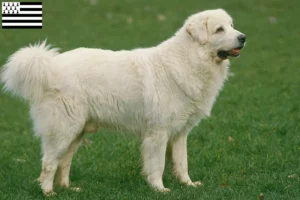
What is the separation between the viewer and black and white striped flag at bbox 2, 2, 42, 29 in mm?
15101

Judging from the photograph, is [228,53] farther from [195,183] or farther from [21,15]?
[21,15]

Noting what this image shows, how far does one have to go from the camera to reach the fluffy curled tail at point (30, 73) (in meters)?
6.23

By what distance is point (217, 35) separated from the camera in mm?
6418

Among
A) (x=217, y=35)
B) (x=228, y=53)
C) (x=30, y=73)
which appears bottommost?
(x=30, y=73)

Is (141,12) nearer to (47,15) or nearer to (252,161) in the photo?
(47,15)

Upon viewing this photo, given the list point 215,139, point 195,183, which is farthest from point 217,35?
point 215,139

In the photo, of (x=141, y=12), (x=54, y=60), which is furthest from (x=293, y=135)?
(x=141, y=12)

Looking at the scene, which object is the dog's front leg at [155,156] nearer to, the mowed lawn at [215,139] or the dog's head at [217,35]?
the mowed lawn at [215,139]

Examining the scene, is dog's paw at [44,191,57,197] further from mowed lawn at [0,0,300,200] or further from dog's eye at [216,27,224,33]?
dog's eye at [216,27,224,33]

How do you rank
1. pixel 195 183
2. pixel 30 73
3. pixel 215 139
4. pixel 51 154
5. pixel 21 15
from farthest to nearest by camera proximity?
pixel 21 15 < pixel 215 139 < pixel 195 183 < pixel 51 154 < pixel 30 73

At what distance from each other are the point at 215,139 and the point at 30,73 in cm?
302

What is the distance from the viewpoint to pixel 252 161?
7230 mm

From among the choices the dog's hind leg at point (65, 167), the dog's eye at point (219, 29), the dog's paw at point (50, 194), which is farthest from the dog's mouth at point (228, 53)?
the dog's paw at point (50, 194)

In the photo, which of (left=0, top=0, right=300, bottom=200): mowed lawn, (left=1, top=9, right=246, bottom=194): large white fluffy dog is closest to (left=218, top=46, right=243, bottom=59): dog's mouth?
(left=1, top=9, right=246, bottom=194): large white fluffy dog
